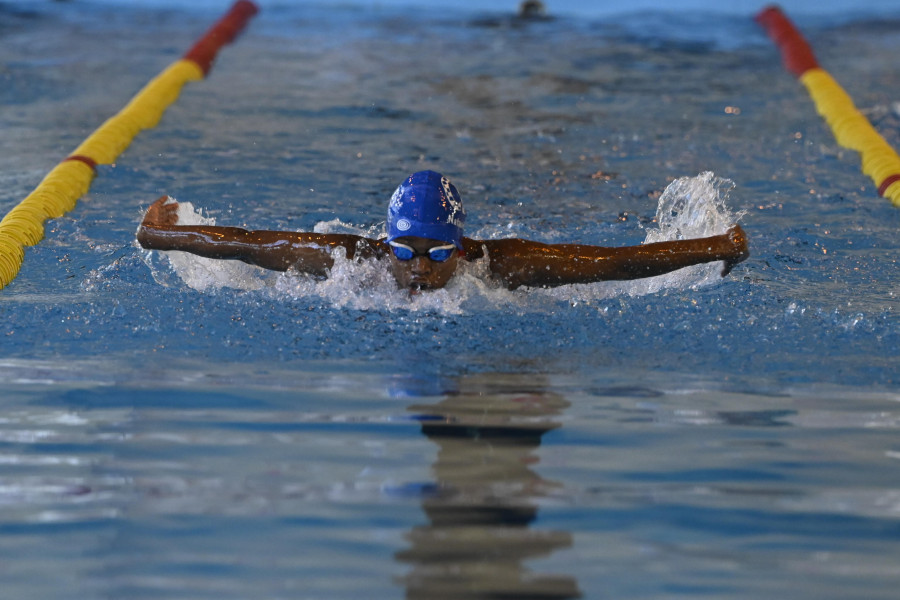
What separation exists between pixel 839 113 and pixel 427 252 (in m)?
4.30

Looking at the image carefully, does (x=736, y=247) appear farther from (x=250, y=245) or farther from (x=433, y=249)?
(x=250, y=245)

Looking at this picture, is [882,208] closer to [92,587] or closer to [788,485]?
[788,485]

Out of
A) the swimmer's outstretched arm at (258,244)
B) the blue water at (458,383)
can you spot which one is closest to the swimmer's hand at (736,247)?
the blue water at (458,383)

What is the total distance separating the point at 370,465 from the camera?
8.23 feet

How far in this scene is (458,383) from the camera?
3033 mm

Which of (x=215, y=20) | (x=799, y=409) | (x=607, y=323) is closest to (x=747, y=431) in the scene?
(x=799, y=409)

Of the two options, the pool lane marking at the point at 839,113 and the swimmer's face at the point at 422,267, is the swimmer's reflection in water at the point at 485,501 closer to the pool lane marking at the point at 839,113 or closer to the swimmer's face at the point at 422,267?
the swimmer's face at the point at 422,267

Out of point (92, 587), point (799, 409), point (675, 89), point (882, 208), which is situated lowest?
point (92, 587)

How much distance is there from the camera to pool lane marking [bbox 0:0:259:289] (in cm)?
433

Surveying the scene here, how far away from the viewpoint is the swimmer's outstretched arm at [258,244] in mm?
3604

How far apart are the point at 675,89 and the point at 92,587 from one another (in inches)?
251

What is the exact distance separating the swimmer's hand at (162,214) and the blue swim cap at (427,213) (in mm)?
866

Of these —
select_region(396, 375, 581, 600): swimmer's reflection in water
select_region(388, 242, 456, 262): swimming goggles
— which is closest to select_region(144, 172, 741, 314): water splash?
select_region(388, 242, 456, 262): swimming goggles

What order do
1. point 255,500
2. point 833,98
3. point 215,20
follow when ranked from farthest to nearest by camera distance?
point 215,20
point 833,98
point 255,500
